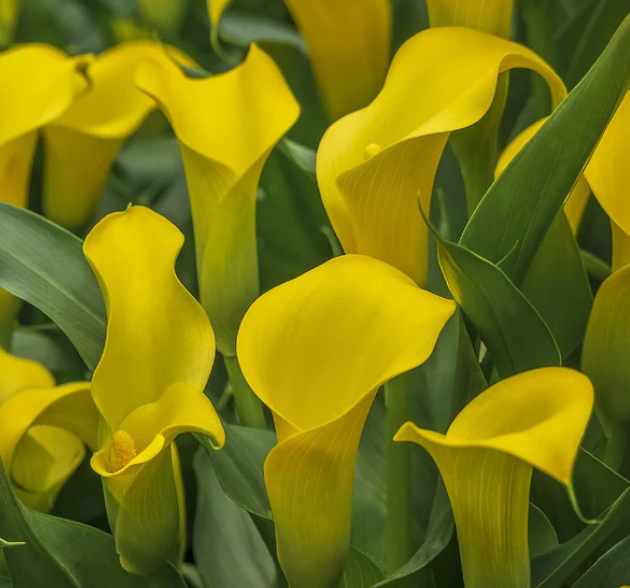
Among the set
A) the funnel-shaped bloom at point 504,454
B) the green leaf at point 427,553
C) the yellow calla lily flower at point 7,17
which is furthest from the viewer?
the yellow calla lily flower at point 7,17

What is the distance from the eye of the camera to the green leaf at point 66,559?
0.34 metres

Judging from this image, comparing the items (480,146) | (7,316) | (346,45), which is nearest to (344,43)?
(346,45)

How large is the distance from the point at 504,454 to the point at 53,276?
0.68 feet

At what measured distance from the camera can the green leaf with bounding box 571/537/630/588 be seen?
336 millimetres

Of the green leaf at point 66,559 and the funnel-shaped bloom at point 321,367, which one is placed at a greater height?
the funnel-shaped bloom at point 321,367

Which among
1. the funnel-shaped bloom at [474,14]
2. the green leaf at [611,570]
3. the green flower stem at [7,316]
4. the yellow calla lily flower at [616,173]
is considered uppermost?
the funnel-shaped bloom at [474,14]

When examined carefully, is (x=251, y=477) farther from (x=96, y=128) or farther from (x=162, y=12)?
(x=162, y=12)

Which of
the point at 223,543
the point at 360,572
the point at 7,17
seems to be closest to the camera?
the point at 360,572

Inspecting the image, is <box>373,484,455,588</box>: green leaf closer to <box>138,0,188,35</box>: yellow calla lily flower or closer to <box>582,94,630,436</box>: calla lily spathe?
<box>582,94,630,436</box>: calla lily spathe

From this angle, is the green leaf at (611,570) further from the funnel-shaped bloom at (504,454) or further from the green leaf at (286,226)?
the green leaf at (286,226)

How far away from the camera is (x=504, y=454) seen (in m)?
0.27

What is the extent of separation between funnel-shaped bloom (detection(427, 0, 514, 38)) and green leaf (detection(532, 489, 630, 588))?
187 mm

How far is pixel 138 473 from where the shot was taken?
310mm

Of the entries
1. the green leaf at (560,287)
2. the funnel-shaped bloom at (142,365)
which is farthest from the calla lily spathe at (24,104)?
the green leaf at (560,287)
